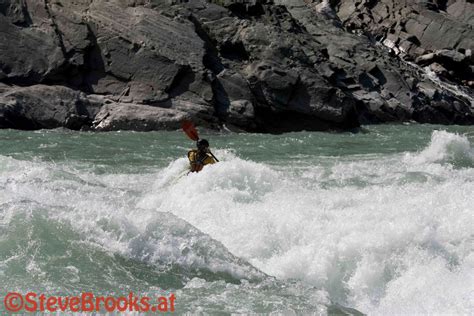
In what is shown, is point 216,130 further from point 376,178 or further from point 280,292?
point 280,292

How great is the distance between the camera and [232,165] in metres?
10.3

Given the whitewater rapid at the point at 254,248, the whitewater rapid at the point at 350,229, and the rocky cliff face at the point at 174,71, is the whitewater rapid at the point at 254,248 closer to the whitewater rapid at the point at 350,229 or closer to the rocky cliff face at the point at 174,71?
the whitewater rapid at the point at 350,229

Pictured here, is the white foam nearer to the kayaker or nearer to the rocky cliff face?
the kayaker

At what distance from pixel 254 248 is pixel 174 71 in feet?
45.2

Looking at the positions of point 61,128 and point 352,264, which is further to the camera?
point 61,128

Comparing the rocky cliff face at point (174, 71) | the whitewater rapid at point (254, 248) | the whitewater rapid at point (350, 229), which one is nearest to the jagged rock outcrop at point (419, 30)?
the rocky cliff face at point (174, 71)

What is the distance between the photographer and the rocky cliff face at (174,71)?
19.2 metres

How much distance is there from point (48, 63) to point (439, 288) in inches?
631

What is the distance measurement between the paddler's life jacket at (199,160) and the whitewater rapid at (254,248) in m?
1.32

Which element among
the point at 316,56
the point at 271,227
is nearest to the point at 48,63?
the point at 316,56

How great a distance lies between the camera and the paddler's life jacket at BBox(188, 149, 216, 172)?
1102 centimetres

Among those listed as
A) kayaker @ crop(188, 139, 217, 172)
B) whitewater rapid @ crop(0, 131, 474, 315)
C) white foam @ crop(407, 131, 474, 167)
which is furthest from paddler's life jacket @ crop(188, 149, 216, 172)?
white foam @ crop(407, 131, 474, 167)

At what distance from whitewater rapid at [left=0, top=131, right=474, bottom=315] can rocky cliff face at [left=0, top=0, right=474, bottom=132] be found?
10.5 meters

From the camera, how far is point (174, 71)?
20469 mm
